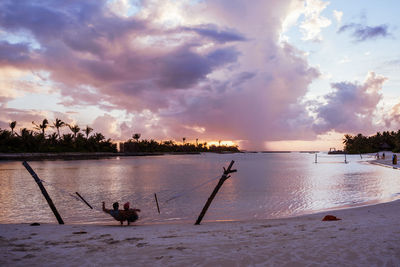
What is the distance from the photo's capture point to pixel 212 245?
8266 mm

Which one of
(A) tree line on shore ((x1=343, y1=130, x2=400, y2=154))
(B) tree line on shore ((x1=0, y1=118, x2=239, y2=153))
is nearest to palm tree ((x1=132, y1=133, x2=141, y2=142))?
(B) tree line on shore ((x1=0, y1=118, x2=239, y2=153))

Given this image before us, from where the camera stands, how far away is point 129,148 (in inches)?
7338

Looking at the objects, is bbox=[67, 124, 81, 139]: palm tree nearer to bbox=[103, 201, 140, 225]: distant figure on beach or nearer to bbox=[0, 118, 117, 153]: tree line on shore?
bbox=[0, 118, 117, 153]: tree line on shore

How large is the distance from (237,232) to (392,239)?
4.68m

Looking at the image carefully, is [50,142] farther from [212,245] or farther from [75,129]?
[212,245]

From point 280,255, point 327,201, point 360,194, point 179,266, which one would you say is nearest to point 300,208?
point 327,201

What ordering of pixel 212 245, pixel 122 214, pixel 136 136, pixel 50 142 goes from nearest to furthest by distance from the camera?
pixel 212 245
pixel 122 214
pixel 50 142
pixel 136 136

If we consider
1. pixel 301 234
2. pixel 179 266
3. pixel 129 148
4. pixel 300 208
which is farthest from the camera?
pixel 129 148

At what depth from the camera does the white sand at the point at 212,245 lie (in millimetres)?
6824

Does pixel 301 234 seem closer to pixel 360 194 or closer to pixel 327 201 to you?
pixel 327 201

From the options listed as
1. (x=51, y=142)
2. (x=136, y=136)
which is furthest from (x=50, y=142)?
(x=136, y=136)

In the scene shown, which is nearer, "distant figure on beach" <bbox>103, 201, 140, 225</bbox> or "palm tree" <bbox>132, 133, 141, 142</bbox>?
"distant figure on beach" <bbox>103, 201, 140, 225</bbox>

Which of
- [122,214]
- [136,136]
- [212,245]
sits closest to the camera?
[212,245]

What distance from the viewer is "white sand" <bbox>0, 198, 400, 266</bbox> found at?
6.82m
